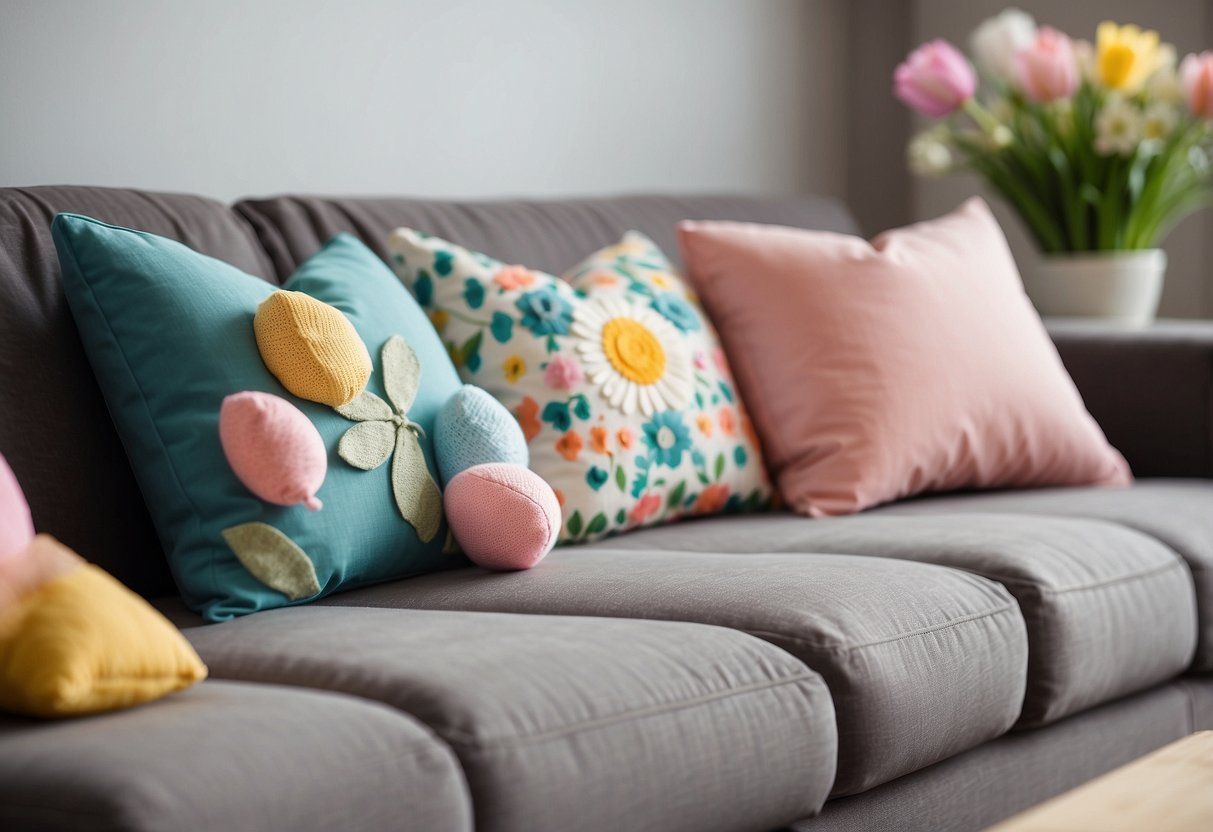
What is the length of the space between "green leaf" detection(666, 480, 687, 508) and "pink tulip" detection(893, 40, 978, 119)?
131cm

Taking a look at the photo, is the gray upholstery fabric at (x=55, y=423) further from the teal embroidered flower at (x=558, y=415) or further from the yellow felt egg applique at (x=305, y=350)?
the teal embroidered flower at (x=558, y=415)

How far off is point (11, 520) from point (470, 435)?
1.75 ft

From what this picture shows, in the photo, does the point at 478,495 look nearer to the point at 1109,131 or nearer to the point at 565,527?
the point at 565,527

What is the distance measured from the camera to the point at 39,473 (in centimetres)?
142

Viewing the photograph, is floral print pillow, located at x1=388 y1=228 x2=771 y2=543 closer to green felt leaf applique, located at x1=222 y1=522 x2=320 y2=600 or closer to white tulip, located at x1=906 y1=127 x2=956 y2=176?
green felt leaf applique, located at x1=222 y1=522 x2=320 y2=600

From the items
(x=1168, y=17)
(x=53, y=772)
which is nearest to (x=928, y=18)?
(x=1168, y=17)

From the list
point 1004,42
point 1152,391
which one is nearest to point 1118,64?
point 1004,42

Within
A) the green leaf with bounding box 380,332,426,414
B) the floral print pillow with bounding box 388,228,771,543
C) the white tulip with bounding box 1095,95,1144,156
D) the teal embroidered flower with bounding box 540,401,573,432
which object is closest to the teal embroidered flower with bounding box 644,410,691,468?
the floral print pillow with bounding box 388,228,771,543

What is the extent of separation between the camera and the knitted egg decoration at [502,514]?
4.77 feet

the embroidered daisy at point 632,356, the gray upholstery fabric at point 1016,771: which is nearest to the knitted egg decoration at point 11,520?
the gray upholstery fabric at point 1016,771

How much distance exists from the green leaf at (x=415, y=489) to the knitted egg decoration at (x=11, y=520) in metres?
0.42

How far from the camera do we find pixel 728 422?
6.27ft

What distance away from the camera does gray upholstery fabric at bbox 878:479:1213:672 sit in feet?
5.77

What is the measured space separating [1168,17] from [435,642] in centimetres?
265
